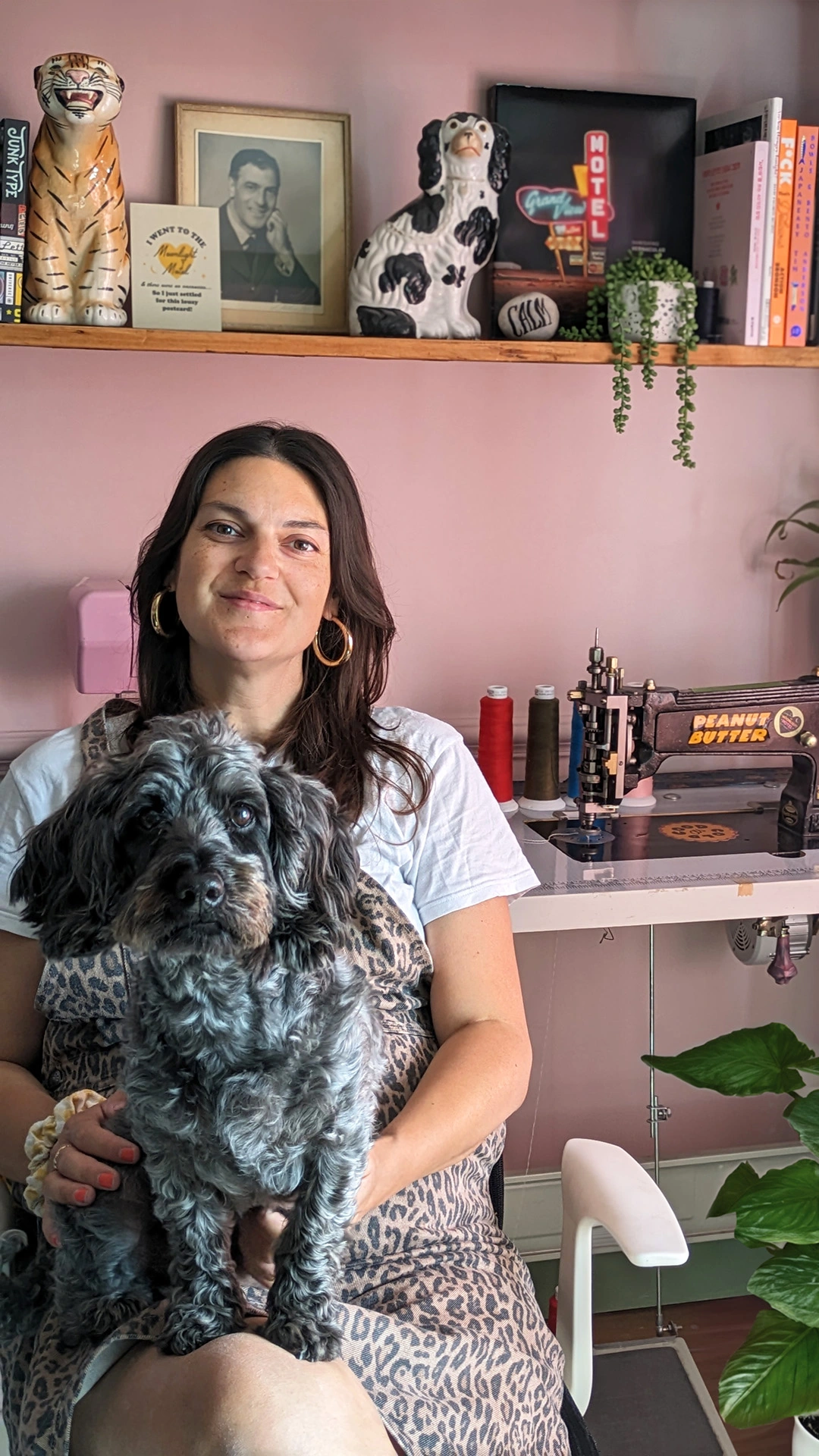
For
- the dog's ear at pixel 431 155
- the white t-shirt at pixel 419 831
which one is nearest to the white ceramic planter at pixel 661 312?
the dog's ear at pixel 431 155

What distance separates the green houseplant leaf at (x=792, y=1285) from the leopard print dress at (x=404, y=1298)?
48cm

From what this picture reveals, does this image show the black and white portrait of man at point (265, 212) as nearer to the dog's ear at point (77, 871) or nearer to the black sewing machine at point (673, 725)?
the black sewing machine at point (673, 725)

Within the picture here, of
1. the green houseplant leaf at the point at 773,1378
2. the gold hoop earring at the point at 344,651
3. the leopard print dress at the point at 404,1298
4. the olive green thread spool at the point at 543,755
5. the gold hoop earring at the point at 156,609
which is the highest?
the gold hoop earring at the point at 156,609

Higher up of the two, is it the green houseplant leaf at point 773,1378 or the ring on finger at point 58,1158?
the ring on finger at point 58,1158

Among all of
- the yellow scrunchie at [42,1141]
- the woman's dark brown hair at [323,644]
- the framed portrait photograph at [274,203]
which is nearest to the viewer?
the yellow scrunchie at [42,1141]

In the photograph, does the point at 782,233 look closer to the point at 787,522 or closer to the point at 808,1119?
the point at 787,522

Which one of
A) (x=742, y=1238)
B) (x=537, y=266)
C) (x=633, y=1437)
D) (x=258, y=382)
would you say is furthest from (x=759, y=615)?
(x=633, y=1437)

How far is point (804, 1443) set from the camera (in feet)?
6.58

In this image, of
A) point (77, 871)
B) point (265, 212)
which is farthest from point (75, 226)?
point (77, 871)

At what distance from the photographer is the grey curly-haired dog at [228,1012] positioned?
43.8 inches

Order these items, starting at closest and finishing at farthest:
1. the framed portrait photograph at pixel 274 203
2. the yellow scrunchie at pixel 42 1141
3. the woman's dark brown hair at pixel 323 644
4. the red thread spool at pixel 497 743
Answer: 1. the yellow scrunchie at pixel 42 1141
2. the woman's dark brown hair at pixel 323 644
3. the framed portrait photograph at pixel 274 203
4. the red thread spool at pixel 497 743

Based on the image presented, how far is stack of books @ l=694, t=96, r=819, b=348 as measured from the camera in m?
2.37

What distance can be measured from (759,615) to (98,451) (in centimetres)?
140

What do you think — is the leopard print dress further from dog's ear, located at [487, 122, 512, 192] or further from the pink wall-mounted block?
dog's ear, located at [487, 122, 512, 192]
